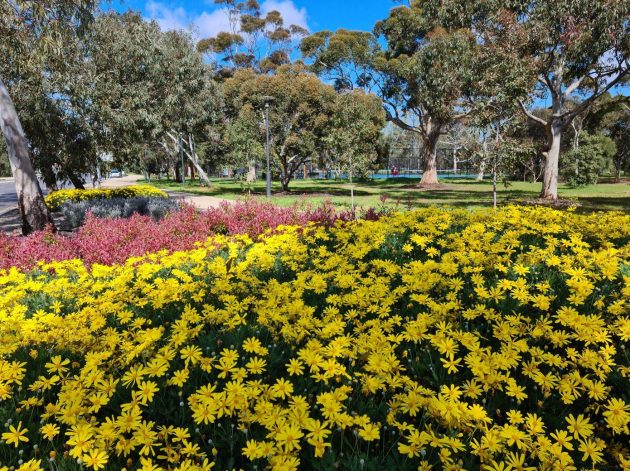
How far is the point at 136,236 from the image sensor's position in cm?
614

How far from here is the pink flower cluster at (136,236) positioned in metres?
5.09

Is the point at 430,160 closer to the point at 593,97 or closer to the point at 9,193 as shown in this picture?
the point at 593,97

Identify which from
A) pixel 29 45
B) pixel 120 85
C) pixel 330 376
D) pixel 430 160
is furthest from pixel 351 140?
pixel 430 160

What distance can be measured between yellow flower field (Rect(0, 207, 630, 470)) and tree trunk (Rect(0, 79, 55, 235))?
283 inches

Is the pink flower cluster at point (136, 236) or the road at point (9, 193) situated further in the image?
the road at point (9, 193)

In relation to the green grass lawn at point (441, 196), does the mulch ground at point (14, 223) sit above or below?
above

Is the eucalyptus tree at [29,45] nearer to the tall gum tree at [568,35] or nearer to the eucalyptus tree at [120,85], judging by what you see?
the eucalyptus tree at [120,85]

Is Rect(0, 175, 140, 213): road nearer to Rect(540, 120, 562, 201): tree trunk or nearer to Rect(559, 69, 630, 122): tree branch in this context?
Rect(540, 120, 562, 201): tree trunk

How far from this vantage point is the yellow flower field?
1.37m

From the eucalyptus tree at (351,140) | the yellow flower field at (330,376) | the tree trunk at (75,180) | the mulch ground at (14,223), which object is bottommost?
the mulch ground at (14,223)

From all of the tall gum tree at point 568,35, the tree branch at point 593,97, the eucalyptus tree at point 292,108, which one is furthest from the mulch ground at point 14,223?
the tree branch at point 593,97

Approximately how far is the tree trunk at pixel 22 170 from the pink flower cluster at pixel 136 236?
2.92 meters

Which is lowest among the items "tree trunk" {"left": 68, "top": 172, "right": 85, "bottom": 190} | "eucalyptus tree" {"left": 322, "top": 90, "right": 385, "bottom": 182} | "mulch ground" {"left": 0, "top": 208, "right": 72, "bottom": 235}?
"mulch ground" {"left": 0, "top": 208, "right": 72, "bottom": 235}

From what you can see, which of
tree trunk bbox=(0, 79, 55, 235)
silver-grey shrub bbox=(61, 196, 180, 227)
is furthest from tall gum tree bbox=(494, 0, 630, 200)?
tree trunk bbox=(0, 79, 55, 235)
